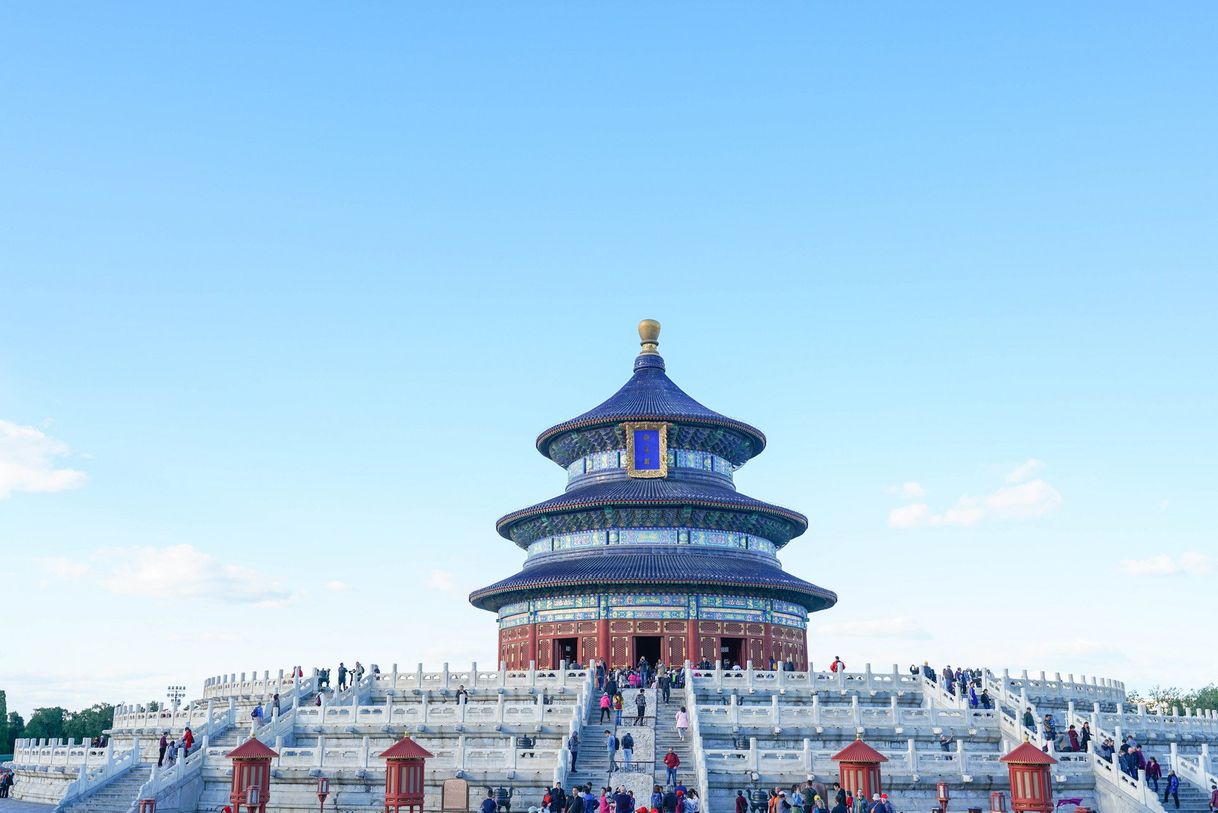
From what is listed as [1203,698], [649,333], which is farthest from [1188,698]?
[649,333]

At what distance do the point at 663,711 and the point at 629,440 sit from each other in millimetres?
24097

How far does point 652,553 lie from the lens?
53.3m

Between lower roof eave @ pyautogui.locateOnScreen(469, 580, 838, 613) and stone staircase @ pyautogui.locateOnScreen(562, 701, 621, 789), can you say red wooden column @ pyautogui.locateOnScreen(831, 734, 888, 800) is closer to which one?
stone staircase @ pyautogui.locateOnScreen(562, 701, 621, 789)

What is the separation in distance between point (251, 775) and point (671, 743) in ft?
34.5

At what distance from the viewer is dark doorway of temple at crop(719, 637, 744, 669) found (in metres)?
51.7

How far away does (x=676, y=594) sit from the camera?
51344mm

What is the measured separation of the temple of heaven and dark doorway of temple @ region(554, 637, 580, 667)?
2.5 inches

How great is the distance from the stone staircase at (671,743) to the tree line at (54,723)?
196 ft

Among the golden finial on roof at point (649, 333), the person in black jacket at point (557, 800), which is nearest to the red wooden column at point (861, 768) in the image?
the person in black jacket at point (557, 800)

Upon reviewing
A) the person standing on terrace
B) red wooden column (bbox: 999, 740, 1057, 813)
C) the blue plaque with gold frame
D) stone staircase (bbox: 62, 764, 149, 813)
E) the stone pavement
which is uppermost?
the blue plaque with gold frame

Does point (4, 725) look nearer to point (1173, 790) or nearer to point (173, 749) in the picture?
point (173, 749)

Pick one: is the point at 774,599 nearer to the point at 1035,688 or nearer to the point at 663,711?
the point at 1035,688

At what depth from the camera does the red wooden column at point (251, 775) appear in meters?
26.4

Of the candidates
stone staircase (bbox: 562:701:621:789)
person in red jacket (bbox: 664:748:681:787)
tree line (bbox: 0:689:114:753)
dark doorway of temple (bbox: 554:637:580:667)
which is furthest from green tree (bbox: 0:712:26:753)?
person in red jacket (bbox: 664:748:681:787)
